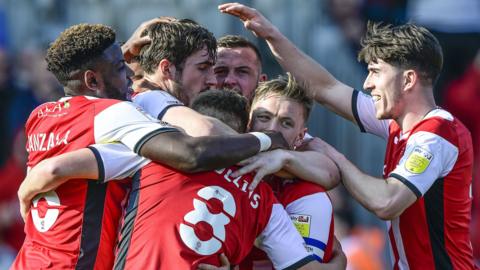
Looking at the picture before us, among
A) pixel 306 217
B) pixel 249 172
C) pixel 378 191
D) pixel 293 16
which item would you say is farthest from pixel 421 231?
pixel 293 16

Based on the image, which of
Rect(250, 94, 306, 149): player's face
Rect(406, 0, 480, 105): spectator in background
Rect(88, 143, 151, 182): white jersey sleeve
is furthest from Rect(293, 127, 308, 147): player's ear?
Rect(406, 0, 480, 105): spectator in background

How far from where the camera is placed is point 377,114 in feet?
19.7

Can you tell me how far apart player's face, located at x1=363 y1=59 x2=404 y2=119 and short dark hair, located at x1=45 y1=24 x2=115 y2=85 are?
1613mm

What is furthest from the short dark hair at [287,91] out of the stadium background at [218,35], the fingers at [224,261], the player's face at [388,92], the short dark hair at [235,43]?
the stadium background at [218,35]

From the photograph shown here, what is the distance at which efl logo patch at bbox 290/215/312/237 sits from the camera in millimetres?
5285

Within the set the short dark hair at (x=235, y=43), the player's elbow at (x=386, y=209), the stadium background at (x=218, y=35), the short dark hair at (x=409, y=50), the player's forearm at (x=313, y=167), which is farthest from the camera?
the stadium background at (x=218, y=35)

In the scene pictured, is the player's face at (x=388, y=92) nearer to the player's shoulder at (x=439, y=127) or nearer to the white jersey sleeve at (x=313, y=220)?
the player's shoulder at (x=439, y=127)

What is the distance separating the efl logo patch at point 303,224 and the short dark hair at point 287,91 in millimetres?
650

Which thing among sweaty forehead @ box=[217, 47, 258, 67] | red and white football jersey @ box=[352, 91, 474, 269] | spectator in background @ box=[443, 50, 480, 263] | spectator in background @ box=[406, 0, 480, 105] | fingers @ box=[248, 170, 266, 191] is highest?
fingers @ box=[248, 170, 266, 191]

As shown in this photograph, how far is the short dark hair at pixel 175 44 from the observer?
581 cm

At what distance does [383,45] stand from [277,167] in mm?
1180

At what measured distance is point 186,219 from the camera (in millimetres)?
4906

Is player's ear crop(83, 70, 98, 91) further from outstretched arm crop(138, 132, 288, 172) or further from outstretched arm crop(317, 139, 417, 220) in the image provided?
outstretched arm crop(317, 139, 417, 220)

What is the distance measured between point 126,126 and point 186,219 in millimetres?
567
